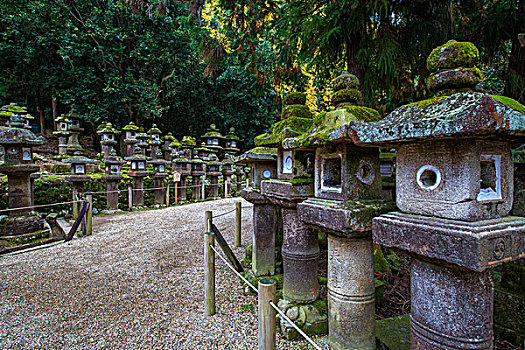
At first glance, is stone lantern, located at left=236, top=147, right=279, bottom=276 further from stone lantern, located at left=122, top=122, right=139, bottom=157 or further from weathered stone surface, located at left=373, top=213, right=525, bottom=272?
stone lantern, located at left=122, top=122, right=139, bottom=157

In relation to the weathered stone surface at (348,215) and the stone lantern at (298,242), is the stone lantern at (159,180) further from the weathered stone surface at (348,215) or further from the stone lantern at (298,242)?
the weathered stone surface at (348,215)

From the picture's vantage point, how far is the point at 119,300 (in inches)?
152

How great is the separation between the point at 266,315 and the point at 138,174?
10243 mm

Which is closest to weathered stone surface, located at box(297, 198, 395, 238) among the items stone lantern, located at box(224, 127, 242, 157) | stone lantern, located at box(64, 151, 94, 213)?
stone lantern, located at box(64, 151, 94, 213)

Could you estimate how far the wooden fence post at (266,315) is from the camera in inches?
74.8

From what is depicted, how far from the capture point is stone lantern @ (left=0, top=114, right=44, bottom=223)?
658cm

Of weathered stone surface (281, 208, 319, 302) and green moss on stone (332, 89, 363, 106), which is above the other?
green moss on stone (332, 89, 363, 106)

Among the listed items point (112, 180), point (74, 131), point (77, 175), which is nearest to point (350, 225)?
point (77, 175)

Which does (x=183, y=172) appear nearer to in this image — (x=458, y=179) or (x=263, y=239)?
(x=263, y=239)

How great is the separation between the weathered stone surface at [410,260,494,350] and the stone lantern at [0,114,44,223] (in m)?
8.29

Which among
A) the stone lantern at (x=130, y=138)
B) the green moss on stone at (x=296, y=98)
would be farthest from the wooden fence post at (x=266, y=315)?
the stone lantern at (x=130, y=138)

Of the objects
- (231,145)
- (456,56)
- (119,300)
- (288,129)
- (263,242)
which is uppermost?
(231,145)

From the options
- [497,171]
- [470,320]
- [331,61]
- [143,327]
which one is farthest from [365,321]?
[331,61]

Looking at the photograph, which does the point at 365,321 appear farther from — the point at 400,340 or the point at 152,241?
the point at 152,241
